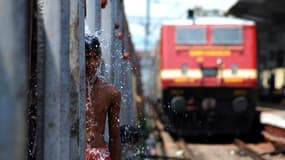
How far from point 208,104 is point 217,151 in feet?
4.86

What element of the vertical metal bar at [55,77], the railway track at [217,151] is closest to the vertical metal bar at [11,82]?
the vertical metal bar at [55,77]

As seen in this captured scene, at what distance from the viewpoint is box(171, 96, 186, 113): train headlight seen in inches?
494

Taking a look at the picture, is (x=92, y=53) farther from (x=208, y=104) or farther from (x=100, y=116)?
(x=208, y=104)

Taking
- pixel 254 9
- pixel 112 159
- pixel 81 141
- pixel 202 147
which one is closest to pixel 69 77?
pixel 81 141

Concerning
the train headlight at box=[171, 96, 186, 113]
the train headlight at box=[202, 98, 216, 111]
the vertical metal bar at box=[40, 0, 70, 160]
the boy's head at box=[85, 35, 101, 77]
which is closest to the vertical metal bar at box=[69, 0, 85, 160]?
the vertical metal bar at box=[40, 0, 70, 160]

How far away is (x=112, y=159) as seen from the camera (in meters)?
3.12

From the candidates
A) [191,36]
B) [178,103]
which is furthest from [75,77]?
[191,36]

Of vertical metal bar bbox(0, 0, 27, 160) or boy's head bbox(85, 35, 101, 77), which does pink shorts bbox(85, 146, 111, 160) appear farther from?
vertical metal bar bbox(0, 0, 27, 160)

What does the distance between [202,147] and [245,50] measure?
245cm

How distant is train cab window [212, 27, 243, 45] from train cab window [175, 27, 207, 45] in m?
0.26

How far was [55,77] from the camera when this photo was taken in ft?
6.70

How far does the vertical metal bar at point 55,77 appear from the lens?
204 centimetres

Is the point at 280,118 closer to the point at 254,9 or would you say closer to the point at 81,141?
the point at 81,141

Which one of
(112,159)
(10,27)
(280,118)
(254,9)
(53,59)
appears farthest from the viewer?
(254,9)
